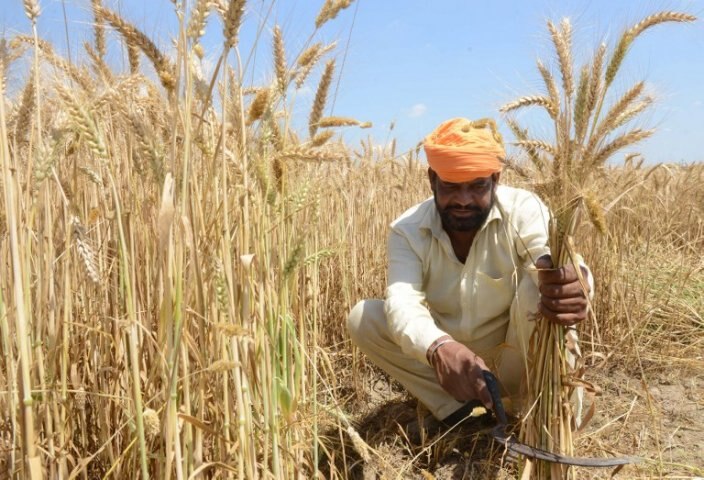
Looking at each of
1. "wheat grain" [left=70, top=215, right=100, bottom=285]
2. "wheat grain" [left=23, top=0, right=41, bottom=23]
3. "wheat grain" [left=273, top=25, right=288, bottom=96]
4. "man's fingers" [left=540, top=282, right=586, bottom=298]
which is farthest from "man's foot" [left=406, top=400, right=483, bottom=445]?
"wheat grain" [left=23, top=0, right=41, bottom=23]

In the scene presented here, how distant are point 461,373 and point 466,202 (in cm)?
70

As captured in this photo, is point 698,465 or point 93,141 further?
point 698,465

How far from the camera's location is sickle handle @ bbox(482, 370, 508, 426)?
1.34m

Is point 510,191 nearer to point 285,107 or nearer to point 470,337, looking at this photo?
point 470,337

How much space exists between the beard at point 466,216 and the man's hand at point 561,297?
2.53ft

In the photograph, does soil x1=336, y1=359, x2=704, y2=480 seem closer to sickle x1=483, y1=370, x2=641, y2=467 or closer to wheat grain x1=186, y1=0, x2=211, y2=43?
sickle x1=483, y1=370, x2=641, y2=467

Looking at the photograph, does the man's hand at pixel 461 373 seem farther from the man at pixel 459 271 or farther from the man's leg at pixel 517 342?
the man's leg at pixel 517 342

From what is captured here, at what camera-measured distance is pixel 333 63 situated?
1.64 metres

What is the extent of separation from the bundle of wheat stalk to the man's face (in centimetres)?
60

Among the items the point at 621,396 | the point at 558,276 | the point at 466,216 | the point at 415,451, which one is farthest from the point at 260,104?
the point at 621,396

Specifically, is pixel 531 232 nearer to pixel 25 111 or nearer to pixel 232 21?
pixel 232 21

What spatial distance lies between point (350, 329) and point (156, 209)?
1.26m

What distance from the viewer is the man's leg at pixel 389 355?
6.95 feet

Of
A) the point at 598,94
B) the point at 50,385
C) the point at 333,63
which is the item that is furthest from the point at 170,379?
the point at 333,63
